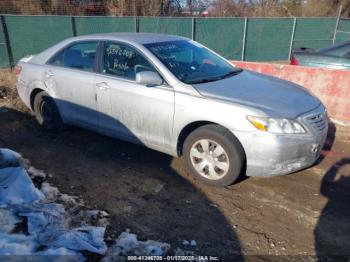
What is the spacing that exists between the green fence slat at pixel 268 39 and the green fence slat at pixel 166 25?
2.61 m

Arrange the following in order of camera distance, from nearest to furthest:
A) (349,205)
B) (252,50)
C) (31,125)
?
(349,205) < (31,125) < (252,50)

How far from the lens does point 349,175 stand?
4355 mm

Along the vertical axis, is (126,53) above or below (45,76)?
above

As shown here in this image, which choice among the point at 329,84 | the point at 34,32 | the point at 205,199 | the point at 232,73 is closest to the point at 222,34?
the point at 34,32

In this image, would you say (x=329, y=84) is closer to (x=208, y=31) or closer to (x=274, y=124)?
(x=274, y=124)

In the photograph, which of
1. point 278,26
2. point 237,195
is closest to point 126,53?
point 237,195

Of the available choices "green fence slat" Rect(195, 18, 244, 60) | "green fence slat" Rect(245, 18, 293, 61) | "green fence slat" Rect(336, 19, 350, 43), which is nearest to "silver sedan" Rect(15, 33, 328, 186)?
"green fence slat" Rect(195, 18, 244, 60)

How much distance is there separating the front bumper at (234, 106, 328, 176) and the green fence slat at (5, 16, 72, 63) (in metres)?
9.39

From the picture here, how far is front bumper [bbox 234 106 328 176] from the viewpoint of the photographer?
3545mm

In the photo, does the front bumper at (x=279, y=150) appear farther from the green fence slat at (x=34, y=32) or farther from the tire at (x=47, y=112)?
the green fence slat at (x=34, y=32)

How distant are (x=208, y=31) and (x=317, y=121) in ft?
32.7

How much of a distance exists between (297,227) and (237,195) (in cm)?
76

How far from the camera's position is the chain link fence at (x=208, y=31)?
10.9m

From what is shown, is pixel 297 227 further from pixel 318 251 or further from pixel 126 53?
pixel 126 53
